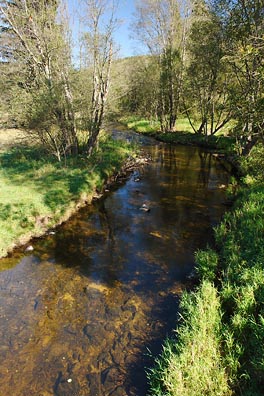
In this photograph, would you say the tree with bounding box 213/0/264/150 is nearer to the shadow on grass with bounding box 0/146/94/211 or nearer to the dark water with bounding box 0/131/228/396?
the dark water with bounding box 0/131/228/396

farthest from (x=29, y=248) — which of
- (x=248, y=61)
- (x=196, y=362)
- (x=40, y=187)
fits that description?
(x=248, y=61)

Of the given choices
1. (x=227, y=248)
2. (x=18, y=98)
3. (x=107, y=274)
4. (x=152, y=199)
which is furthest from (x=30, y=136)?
(x=227, y=248)

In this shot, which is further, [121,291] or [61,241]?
Answer: [61,241]

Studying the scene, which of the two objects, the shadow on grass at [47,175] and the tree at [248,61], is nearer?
the tree at [248,61]

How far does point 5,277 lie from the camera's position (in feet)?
30.7

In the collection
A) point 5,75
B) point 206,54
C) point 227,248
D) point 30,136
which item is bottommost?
point 227,248

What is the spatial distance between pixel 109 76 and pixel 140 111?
1337 inches

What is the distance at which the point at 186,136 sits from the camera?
3516 cm

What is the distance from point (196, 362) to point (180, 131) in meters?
35.3

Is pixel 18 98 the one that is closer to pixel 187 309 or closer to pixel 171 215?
pixel 171 215

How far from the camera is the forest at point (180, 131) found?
5868mm

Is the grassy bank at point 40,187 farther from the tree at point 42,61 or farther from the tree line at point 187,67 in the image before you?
the tree line at point 187,67

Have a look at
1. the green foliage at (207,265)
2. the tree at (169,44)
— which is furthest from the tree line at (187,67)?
the green foliage at (207,265)

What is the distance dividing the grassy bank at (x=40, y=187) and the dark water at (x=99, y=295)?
0.80m
